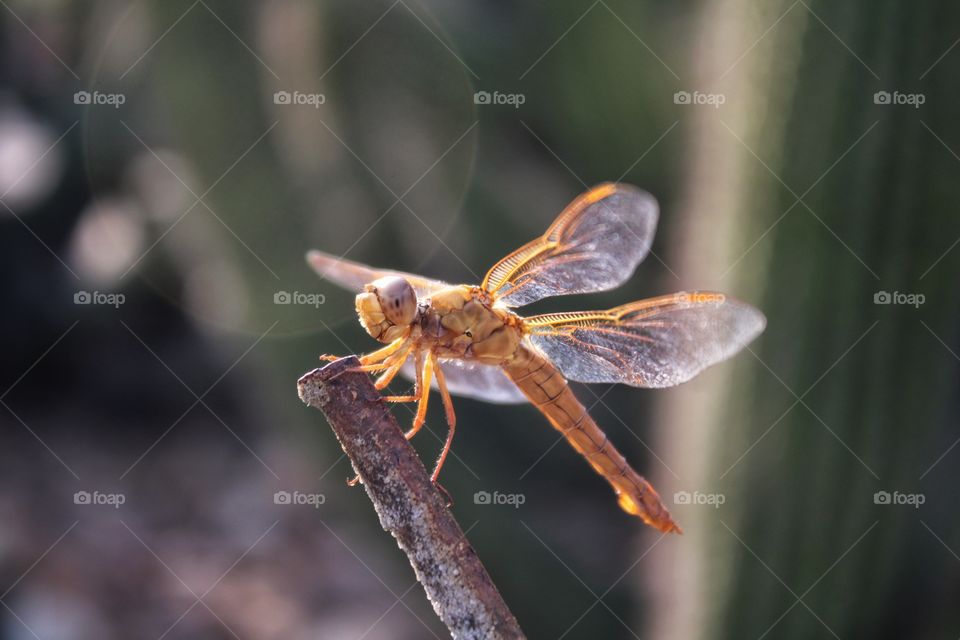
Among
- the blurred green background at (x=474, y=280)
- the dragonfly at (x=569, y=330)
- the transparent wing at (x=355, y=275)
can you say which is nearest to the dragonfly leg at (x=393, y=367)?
the dragonfly at (x=569, y=330)

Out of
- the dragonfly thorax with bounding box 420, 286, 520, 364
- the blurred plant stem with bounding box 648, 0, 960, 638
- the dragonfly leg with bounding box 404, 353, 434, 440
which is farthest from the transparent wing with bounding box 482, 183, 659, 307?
the blurred plant stem with bounding box 648, 0, 960, 638

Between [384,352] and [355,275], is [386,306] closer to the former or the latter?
[384,352]

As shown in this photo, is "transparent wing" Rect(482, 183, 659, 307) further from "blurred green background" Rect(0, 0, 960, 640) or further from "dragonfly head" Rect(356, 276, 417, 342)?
"blurred green background" Rect(0, 0, 960, 640)

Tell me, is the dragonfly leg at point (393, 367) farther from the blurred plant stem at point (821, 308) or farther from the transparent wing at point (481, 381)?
the blurred plant stem at point (821, 308)

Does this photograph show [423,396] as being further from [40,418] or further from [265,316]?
[40,418]

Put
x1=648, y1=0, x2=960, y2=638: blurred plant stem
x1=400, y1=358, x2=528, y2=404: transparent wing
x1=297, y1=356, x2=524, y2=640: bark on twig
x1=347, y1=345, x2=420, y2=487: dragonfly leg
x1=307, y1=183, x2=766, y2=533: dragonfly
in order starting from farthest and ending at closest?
1. x1=648, y1=0, x2=960, y2=638: blurred plant stem
2. x1=400, y1=358, x2=528, y2=404: transparent wing
3. x1=307, y1=183, x2=766, y2=533: dragonfly
4. x1=347, y1=345, x2=420, y2=487: dragonfly leg
5. x1=297, y1=356, x2=524, y2=640: bark on twig

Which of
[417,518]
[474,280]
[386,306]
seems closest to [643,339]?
[386,306]

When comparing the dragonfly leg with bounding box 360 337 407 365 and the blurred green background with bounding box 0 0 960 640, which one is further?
the blurred green background with bounding box 0 0 960 640
